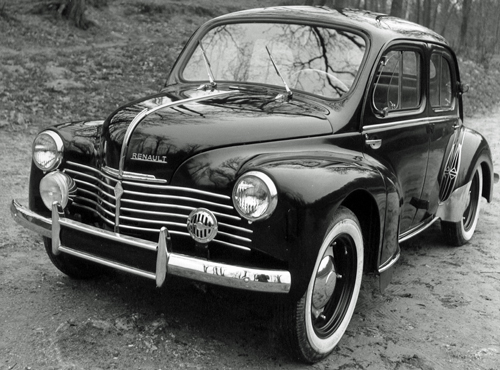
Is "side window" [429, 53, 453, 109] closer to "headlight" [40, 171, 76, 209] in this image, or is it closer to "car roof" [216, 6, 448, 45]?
"car roof" [216, 6, 448, 45]

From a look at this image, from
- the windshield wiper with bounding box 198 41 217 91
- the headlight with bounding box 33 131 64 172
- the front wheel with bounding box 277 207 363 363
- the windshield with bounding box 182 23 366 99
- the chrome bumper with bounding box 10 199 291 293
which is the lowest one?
the front wheel with bounding box 277 207 363 363

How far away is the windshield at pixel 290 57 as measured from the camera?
12.3ft

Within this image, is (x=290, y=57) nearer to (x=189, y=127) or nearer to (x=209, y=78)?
(x=209, y=78)

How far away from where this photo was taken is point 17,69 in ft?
34.8

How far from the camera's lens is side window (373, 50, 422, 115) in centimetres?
385

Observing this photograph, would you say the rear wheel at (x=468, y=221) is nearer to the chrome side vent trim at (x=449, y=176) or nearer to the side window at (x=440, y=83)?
the chrome side vent trim at (x=449, y=176)

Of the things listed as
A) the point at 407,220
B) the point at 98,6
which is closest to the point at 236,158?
the point at 407,220

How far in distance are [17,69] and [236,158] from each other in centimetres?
885

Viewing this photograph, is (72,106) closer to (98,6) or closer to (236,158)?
(236,158)

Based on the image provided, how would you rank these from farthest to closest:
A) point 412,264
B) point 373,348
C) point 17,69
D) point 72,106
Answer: point 17,69, point 72,106, point 412,264, point 373,348

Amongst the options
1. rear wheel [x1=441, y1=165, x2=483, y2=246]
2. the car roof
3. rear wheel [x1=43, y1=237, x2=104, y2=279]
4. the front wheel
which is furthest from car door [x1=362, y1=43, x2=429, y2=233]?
rear wheel [x1=43, y1=237, x2=104, y2=279]

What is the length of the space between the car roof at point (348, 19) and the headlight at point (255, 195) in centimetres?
162

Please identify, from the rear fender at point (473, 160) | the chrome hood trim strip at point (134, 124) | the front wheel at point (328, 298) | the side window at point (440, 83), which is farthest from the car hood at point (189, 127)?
the rear fender at point (473, 160)

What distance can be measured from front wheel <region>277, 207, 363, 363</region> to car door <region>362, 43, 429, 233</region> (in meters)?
0.63
